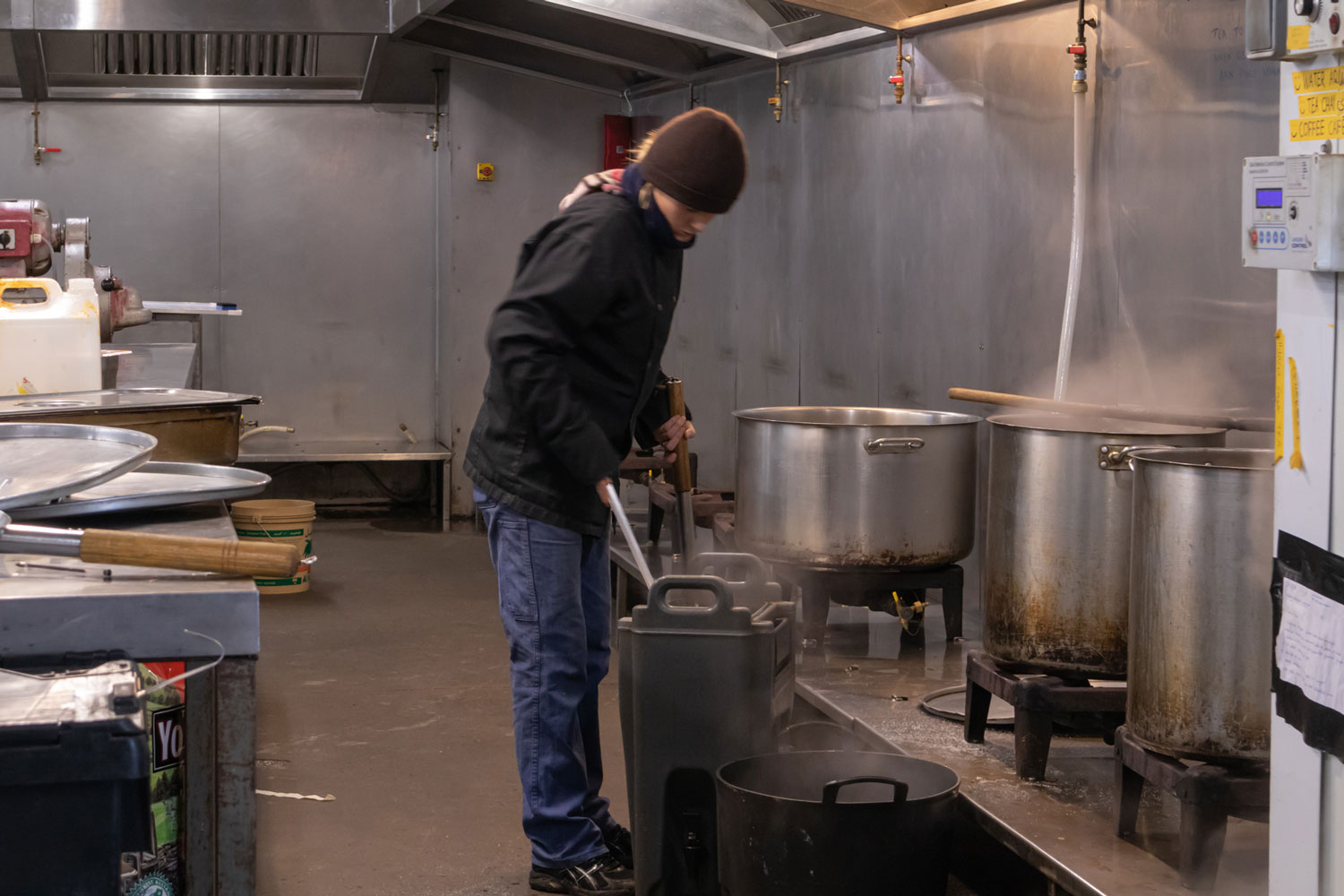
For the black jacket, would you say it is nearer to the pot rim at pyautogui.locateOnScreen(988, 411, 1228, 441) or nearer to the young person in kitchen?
the young person in kitchen

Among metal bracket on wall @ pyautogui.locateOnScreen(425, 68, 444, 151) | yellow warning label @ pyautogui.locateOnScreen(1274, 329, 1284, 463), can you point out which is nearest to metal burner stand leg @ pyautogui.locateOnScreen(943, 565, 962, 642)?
yellow warning label @ pyautogui.locateOnScreen(1274, 329, 1284, 463)

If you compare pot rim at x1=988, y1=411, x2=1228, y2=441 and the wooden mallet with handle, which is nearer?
the wooden mallet with handle

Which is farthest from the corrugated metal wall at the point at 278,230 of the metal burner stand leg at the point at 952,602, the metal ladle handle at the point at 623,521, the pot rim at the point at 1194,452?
the pot rim at the point at 1194,452

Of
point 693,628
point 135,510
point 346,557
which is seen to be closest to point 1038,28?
point 693,628

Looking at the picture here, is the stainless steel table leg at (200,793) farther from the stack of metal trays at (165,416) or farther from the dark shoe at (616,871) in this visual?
the dark shoe at (616,871)

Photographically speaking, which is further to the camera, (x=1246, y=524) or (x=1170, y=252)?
(x=1170, y=252)

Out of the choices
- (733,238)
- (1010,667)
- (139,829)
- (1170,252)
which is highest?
(733,238)

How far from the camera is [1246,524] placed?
1862 millimetres

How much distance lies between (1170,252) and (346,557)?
421cm

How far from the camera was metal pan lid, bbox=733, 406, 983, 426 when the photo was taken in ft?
10.6

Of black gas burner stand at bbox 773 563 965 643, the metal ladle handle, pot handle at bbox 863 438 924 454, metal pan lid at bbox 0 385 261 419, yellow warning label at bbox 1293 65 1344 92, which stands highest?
yellow warning label at bbox 1293 65 1344 92

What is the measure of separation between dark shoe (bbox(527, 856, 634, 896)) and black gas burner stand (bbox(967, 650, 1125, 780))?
0.78 m

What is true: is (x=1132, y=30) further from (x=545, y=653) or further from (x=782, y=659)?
(x=545, y=653)

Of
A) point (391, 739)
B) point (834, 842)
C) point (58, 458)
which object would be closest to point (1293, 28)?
point (834, 842)
